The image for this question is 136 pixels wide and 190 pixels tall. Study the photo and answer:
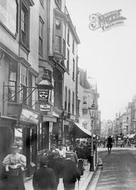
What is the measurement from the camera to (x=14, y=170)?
11352 millimetres

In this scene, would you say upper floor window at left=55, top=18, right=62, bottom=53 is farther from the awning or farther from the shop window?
the shop window

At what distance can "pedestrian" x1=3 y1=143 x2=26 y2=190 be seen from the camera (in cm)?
1134

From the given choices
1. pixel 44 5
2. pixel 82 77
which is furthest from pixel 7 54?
pixel 82 77

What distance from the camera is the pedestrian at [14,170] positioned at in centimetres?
1134

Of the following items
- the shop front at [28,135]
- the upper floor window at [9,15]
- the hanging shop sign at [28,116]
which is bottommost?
the shop front at [28,135]

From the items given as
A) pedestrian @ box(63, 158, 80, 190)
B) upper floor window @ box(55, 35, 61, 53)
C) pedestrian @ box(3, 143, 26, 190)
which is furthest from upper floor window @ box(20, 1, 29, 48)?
upper floor window @ box(55, 35, 61, 53)

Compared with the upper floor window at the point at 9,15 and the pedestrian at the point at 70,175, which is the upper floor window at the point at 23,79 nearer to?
the upper floor window at the point at 9,15

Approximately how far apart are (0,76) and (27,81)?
4.76 meters

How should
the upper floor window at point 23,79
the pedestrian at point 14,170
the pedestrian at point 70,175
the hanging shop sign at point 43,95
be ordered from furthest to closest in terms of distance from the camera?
1. the upper floor window at point 23,79
2. the hanging shop sign at point 43,95
3. the pedestrian at point 70,175
4. the pedestrian at point 14,170

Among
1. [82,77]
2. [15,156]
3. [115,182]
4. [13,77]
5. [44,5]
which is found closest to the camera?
[15,156]

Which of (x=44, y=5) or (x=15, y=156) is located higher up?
(x=44, y=5)

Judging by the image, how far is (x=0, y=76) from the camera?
16141 millimetres

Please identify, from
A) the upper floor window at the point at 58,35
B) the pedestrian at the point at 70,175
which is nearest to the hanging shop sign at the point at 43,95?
the pedestrian at the point at 70,175

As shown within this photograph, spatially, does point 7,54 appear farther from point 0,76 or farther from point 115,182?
point 115,182
